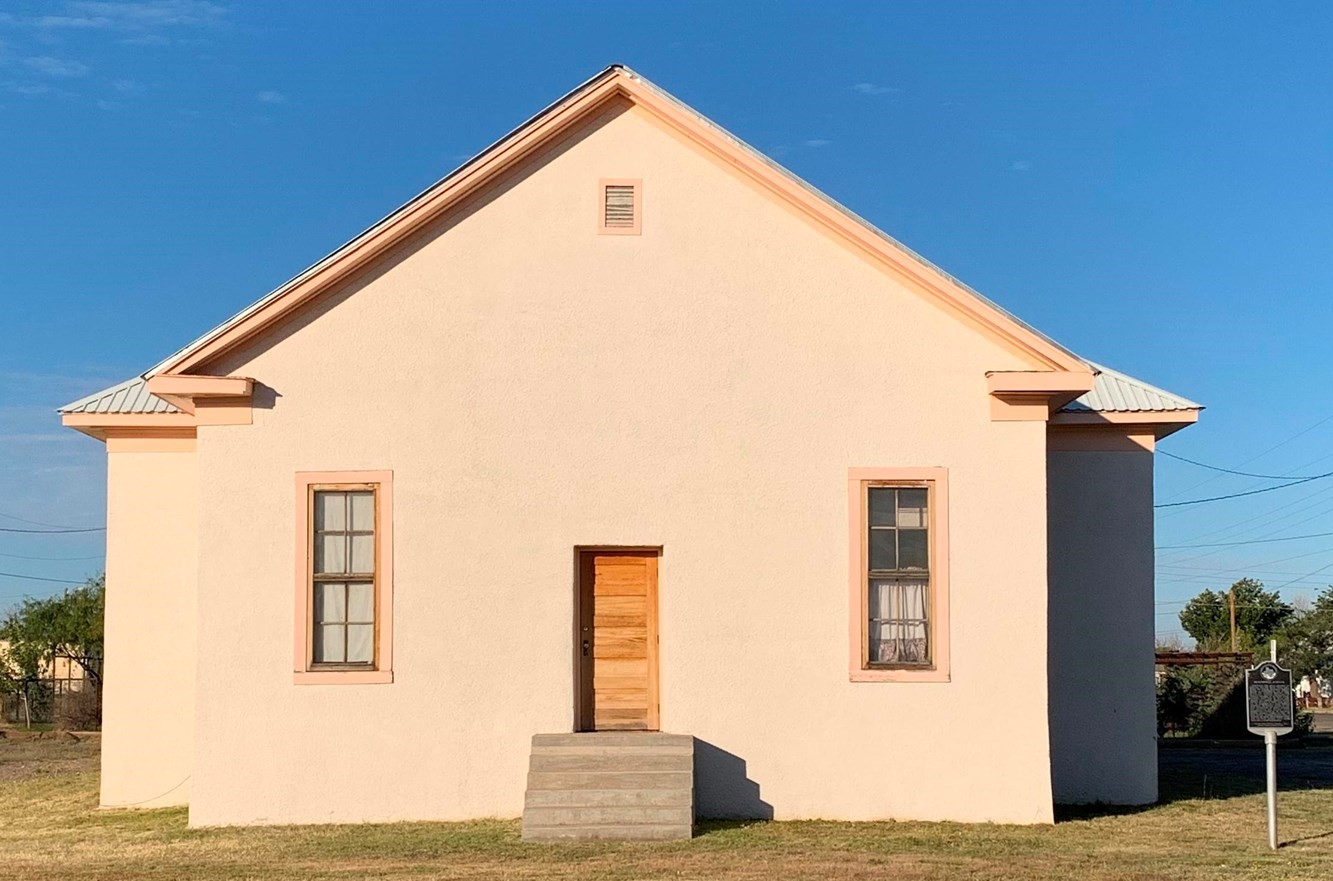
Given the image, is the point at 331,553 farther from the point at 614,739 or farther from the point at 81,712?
the point at 81,712

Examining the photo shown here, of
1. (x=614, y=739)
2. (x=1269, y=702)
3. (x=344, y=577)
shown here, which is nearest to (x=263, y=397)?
(x=344, y=577)

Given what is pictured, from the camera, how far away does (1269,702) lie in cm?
1342

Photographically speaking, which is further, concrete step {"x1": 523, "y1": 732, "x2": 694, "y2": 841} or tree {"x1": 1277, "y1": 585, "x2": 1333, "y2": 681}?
tree {"x1": 1277, "y1": 585, "x2": 1333, "y2": 681}

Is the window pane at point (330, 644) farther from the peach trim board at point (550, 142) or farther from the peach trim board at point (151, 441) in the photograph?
the peach trim board at point (151, 441)

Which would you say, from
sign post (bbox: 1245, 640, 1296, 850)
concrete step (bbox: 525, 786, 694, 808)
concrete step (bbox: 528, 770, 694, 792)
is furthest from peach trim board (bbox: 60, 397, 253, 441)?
sign post (bbox: 1245, 640, 1296, 850)

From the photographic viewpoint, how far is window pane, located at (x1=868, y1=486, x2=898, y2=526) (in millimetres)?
15156

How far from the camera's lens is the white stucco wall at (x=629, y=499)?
48.7 feet

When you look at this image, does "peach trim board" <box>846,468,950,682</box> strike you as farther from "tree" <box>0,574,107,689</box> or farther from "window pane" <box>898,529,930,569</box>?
"tree" <box>0,574,107,689</box>

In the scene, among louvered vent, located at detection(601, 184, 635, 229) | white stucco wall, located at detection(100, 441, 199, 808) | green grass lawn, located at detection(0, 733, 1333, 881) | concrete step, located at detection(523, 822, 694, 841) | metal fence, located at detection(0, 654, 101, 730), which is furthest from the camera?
metal fence, located at detection(0, 654, 101, 730)

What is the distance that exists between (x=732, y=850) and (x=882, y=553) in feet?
11.9

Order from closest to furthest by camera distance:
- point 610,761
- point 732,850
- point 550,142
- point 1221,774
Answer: point 732,850 → point 610,761 → point 550,142 → point 1221,774

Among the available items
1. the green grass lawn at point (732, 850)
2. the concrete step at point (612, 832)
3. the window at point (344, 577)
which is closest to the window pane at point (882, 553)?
the green grass lawn at point (732, 850)

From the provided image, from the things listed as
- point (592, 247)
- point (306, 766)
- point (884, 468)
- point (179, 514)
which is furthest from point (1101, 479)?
point (179, 514)

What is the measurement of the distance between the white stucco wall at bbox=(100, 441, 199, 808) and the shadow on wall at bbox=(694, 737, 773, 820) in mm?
6469
